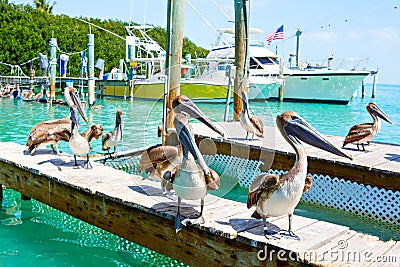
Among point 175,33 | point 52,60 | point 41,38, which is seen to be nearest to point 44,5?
point 41,38

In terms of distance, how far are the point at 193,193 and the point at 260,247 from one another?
0.76m

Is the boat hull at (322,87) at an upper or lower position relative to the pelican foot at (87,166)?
upper

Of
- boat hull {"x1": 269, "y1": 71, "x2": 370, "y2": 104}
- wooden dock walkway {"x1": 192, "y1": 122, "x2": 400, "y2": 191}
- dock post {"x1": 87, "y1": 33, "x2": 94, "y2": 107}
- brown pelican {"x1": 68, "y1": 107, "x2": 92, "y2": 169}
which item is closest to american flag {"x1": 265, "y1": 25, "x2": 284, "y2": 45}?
boat hull {"x1": 269, "y1": 71, "x2": 370, "y2": 104}

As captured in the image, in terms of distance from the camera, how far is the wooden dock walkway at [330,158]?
22.9 feet

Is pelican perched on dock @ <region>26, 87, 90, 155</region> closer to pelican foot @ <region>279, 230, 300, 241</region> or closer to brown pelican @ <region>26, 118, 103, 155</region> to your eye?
brown pelican @ <region>26, 118, 103, 155</region>

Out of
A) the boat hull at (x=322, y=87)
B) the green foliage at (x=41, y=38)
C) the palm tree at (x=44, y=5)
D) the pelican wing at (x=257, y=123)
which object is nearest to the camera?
the pelican wing at (x=257, y=123)

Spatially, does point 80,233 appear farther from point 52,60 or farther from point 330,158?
point 52,60

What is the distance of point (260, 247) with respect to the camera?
389 cm

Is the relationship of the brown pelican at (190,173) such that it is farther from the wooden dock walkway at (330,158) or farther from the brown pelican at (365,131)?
the brown pelican at (365,131)

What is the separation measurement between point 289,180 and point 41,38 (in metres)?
39.9

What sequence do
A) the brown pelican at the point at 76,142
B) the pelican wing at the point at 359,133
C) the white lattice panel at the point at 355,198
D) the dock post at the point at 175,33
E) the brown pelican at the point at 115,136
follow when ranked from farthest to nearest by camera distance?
the dock post at the point at 175,33, the pelican wing at the point at 359,133, the brown pelican at the point at 115,136, the white lattice panel at the point at 355,198, the brown pelican at the point at 76,142

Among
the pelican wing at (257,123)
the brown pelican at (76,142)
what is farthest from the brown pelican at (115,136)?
the pelican wing at (257,123)

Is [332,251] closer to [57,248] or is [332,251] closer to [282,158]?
[57,248]

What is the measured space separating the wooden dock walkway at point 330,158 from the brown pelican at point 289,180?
69.4 inches
